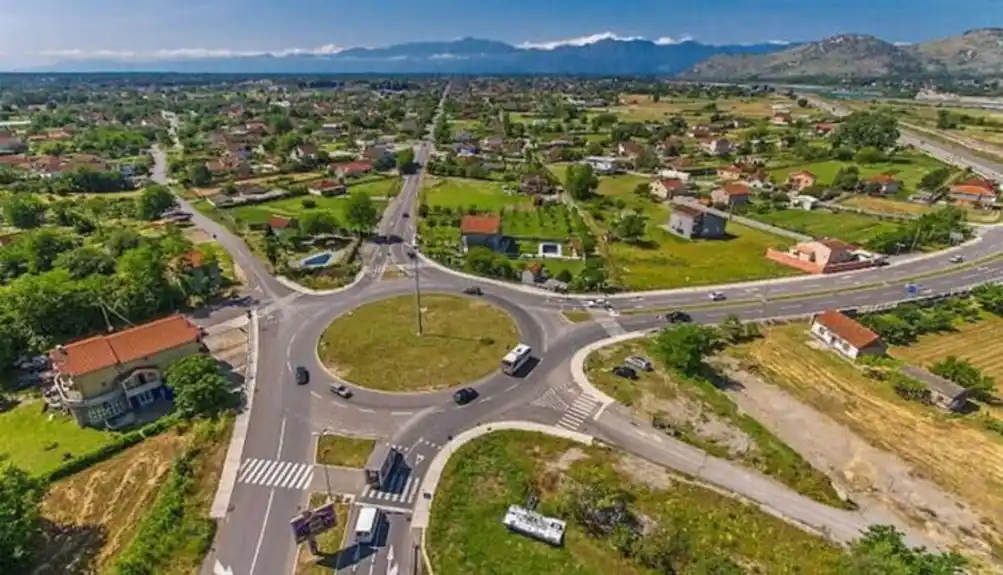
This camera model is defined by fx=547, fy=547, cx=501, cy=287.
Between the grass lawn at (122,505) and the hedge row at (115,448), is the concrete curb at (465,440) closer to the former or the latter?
the grass lawn at (122,505)

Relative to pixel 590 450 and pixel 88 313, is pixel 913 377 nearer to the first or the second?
pixel 590 450

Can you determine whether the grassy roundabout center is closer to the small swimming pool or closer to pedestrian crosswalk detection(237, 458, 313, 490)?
pedestrian crosswalk detection(237, 458, 313, 490)

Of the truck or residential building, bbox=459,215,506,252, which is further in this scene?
residential building, bbox=459,215,506,252

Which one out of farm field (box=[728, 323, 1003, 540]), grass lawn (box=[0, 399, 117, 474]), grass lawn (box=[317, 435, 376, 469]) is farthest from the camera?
grass lawn (box=[0, 399, 117, 474])

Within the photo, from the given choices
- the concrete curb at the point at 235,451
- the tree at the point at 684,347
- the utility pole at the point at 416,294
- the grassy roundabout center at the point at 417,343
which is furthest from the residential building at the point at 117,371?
the tree at the point at 684,347

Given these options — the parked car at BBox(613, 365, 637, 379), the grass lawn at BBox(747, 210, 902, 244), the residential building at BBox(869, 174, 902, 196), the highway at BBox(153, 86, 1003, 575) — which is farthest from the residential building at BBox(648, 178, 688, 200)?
the parked car at BBox(613, 365, 637, 379)
